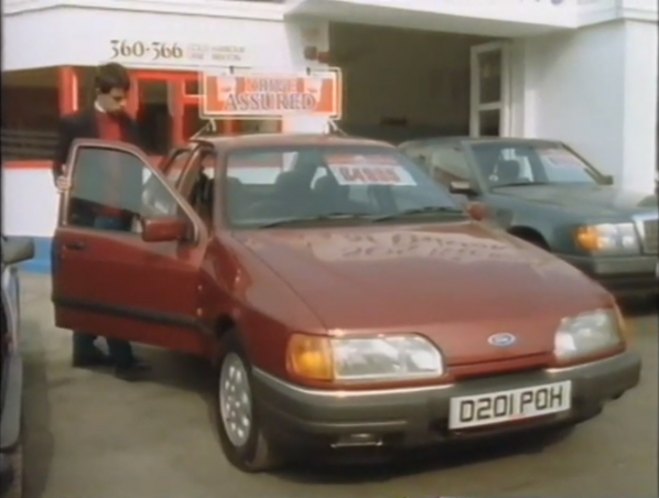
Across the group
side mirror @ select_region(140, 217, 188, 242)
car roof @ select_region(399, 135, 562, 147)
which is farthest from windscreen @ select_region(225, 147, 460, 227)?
car roof @ select_region(399, 135, 562, 147)

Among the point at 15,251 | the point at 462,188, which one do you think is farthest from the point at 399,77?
the point at 15,251

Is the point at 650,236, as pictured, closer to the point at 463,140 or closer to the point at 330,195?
the point at 463,140

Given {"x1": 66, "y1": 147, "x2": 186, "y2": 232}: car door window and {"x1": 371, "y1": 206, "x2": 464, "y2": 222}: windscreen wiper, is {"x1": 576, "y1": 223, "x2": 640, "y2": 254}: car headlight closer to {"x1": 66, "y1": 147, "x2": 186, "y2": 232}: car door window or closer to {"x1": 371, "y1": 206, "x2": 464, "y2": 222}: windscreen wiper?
{"x1": 371, "y1": 206, "x2": 464, "y2": 222}: windscreen wiper

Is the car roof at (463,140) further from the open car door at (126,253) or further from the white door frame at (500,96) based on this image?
the open car door at (126,253)

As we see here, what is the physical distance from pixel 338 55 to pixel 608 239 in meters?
2.18

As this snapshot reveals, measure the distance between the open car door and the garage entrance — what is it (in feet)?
Result: 6.17

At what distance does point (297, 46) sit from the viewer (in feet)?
21.2

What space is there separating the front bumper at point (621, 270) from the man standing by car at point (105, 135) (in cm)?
268

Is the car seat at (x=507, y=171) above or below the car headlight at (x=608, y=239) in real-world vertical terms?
above

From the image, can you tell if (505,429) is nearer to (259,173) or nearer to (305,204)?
(305,204)

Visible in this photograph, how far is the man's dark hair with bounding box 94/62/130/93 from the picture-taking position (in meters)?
4.36

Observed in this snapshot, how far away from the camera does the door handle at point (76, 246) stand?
4.26m

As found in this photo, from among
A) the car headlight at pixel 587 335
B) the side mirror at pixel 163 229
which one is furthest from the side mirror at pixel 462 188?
the car headlight at pixel 587 335

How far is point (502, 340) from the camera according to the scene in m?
2.98
